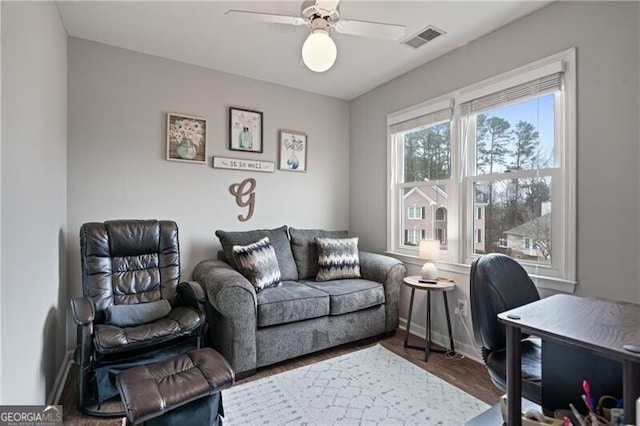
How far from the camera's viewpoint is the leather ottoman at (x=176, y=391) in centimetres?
138

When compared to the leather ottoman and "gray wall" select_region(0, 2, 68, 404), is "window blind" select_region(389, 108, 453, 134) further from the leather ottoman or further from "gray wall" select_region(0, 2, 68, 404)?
"gray wall" select_region(0, 2, 68, 404)

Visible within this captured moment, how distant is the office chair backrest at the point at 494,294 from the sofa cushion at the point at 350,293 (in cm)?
128

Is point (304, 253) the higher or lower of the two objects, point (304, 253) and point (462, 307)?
the higher

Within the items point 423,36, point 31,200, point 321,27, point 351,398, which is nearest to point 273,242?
point 351,398

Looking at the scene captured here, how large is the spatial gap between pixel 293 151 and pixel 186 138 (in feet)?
3.79

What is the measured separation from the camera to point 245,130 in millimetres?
3342

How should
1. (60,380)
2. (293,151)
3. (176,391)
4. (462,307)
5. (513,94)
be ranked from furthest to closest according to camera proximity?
(293,151) < (462,307) < (513,94) < (60,380) < (176,391)

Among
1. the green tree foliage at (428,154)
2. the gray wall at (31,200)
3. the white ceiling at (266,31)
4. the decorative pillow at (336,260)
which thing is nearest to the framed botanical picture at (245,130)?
the white ceiling at (266,31)

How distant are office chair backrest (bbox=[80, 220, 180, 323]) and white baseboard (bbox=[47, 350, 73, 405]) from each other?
1.49 ft

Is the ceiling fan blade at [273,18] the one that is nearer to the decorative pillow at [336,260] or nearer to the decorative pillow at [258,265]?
the decorative pillow at [258,265]

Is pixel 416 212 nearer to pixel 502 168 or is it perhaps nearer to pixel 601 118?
pixel 502 168

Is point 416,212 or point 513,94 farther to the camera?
point 416,212

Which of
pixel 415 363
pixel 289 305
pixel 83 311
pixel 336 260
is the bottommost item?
pixel 415 363

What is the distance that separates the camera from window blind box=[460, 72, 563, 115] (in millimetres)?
2162
